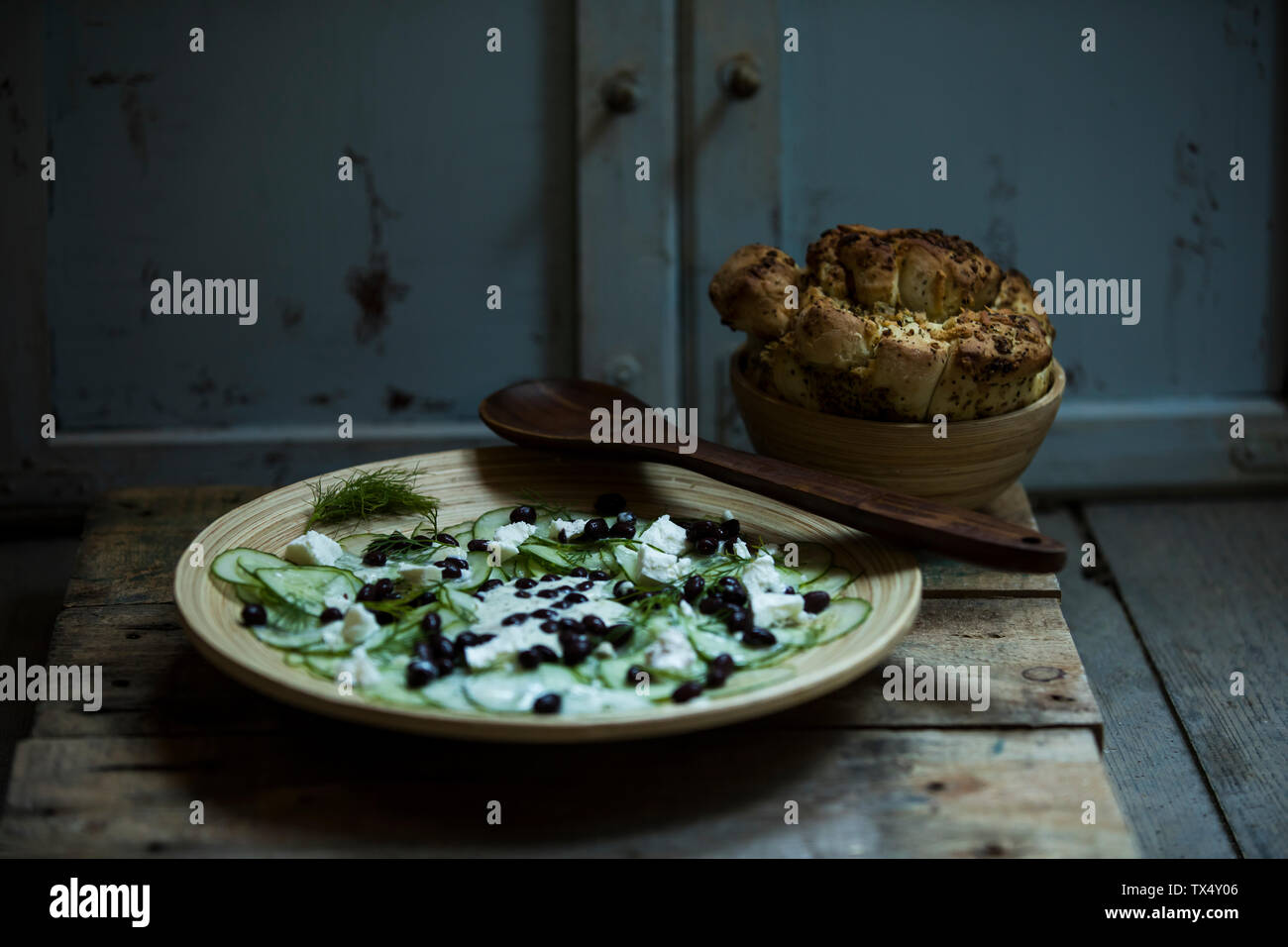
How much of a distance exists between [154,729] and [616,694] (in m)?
0.49

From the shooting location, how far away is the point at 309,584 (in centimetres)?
137

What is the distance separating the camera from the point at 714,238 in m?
2.39

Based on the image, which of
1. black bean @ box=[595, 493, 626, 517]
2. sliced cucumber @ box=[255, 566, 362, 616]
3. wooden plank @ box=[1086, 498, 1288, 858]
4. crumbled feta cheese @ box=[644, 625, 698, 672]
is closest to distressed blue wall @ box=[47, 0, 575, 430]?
black bean @ box=[595, 493, 626, 517]

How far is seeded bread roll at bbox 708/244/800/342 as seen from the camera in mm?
1689

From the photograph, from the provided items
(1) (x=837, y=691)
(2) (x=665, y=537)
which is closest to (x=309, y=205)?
(2) (x=665, y=537)

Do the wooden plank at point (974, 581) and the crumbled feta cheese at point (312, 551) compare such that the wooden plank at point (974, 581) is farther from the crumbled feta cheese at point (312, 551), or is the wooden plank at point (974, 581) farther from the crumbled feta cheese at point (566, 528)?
the crumbled feta cheese at point (312, 551)

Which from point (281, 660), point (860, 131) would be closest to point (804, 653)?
point (281, 660)

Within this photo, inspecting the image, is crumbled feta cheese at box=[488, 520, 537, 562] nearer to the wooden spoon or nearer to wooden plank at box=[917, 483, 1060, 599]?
the wooden spoon

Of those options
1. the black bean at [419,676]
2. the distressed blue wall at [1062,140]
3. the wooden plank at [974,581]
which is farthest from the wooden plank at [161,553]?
the distressed blue wall at [1062,140]

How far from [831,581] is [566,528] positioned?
34 centimetres

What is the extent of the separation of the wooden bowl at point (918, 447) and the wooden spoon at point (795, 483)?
9cm

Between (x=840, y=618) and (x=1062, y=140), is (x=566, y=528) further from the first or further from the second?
(x=1062, y=140)

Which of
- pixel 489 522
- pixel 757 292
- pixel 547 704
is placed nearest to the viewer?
pixel 547 704

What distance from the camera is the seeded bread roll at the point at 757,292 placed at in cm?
169
